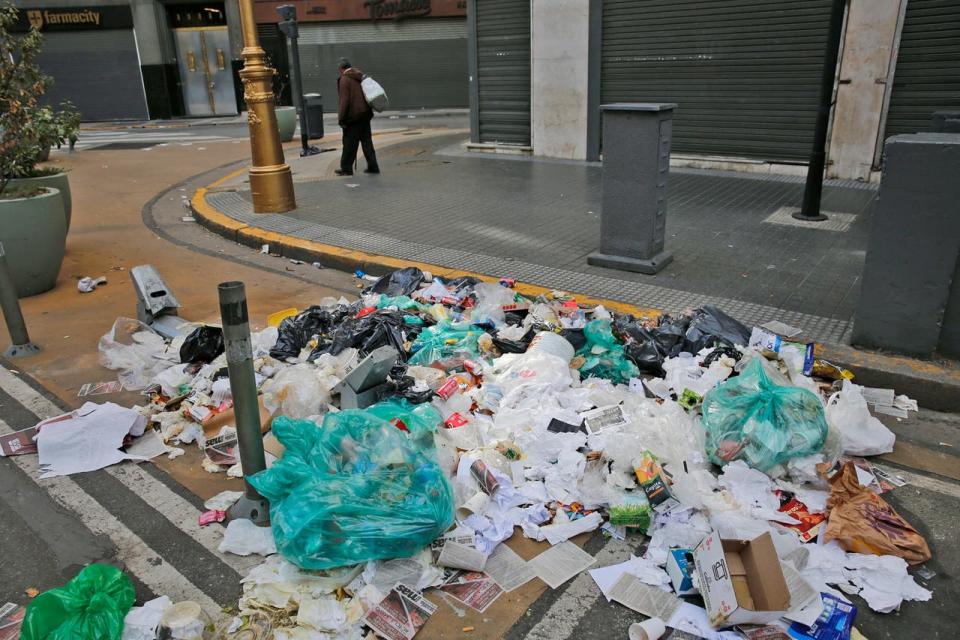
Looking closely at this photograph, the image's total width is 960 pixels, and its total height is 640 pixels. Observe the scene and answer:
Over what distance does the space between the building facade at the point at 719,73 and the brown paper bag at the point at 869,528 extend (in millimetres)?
7525

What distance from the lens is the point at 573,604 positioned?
9.14 ft

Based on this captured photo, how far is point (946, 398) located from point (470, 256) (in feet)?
13.3

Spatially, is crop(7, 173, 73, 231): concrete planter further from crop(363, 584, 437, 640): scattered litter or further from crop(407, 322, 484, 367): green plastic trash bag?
crop(363, 584, 437, 640): scattered litter

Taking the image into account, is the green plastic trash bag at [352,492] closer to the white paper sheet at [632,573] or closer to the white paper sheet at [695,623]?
the white paper sheet at [632,573]

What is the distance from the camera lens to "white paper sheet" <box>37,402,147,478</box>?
12.4ft

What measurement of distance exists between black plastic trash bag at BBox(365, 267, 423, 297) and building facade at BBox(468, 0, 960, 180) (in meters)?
6.71

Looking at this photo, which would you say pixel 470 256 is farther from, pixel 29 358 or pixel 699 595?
pixel 699 595

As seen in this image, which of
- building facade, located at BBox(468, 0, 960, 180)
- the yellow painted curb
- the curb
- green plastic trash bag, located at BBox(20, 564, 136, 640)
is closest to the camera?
green plastic trash bag, located at BBox(20, 564, 136, 640)

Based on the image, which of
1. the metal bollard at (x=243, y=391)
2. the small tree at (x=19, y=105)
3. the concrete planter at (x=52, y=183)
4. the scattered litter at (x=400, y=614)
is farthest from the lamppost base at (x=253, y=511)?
the concrete planter at (x=52, y=183)

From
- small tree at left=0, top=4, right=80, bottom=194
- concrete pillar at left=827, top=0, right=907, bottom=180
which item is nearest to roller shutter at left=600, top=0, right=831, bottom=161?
concrete pillar at left=827, top=0, right=907, bottom=180

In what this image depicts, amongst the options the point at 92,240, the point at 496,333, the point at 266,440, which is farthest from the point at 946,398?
the point at 92,240

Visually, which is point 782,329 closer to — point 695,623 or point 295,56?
point 695,623

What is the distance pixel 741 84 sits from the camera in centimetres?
1041

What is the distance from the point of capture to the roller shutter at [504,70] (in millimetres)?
12477
